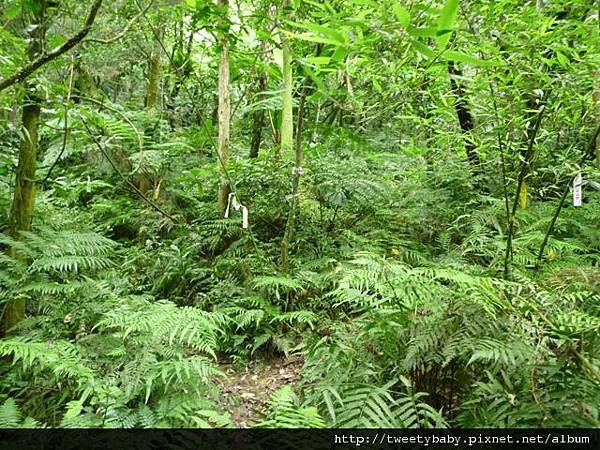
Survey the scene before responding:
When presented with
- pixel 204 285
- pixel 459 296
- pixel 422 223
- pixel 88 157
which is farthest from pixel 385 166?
pixel 88 157

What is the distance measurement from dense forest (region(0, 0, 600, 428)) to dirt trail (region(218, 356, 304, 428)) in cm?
2

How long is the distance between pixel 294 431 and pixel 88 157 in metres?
5.83

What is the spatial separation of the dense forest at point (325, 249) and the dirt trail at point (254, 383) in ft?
0.06

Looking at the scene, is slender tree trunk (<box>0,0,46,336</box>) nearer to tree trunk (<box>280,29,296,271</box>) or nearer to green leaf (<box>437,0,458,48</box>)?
tree trunk (<box>280,29,296,271</box>)

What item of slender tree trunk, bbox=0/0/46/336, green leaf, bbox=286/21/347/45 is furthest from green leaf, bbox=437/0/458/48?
slender tree trunk, bbox=0/0/46/336

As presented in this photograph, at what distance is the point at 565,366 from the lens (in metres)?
1.70

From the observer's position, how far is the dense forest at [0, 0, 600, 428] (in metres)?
1.78

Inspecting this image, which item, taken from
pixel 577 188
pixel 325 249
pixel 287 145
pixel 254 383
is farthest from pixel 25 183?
pixel 577 188

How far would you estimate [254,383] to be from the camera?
113 inches

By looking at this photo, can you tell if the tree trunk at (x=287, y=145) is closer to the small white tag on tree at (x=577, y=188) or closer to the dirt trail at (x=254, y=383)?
the dirt trail at (x=254, y=383)

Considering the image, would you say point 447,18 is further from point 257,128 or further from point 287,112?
point 257,128

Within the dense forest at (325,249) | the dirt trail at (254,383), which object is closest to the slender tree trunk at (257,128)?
the dense forest at (325,249)

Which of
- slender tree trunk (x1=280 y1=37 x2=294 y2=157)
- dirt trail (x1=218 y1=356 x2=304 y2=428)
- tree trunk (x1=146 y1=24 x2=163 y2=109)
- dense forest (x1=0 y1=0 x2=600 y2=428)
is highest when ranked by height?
tree trunk (x1=146 y1=24 x2=163 y2=109)

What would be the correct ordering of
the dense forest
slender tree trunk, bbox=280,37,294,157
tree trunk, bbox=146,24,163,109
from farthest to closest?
tree trunk, bbox=146,24,163,109 → slender tree trunk, bbox=280,37,294,157 → the dense forest
